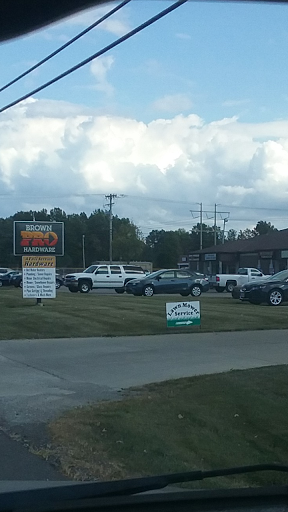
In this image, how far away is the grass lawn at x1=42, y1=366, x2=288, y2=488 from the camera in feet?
21.4

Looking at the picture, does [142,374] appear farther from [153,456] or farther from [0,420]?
[153,456]

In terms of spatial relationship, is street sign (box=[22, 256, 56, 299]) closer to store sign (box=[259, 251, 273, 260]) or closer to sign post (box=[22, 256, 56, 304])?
sign post (box=[22, 256, 56, 304])

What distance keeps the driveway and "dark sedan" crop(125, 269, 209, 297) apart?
16004mm

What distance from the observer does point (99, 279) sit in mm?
39188

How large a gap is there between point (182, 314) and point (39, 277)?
25.1 ft

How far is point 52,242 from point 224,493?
834 inches

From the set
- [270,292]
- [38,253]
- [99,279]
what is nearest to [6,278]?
[99,279]

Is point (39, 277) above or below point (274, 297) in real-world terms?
above

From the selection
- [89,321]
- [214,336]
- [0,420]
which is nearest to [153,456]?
[0,420]

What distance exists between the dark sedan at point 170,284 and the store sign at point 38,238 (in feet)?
30.0

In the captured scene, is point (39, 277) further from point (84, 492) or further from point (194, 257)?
point (194, 257)

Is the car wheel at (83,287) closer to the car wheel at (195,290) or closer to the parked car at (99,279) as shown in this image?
the parked car at (99,279)

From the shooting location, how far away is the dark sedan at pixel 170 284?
3345 centimetres

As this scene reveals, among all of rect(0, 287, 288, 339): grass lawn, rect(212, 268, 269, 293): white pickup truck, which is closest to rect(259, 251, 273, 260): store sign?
rect(212, 268, 269, 293): white pickup truck
